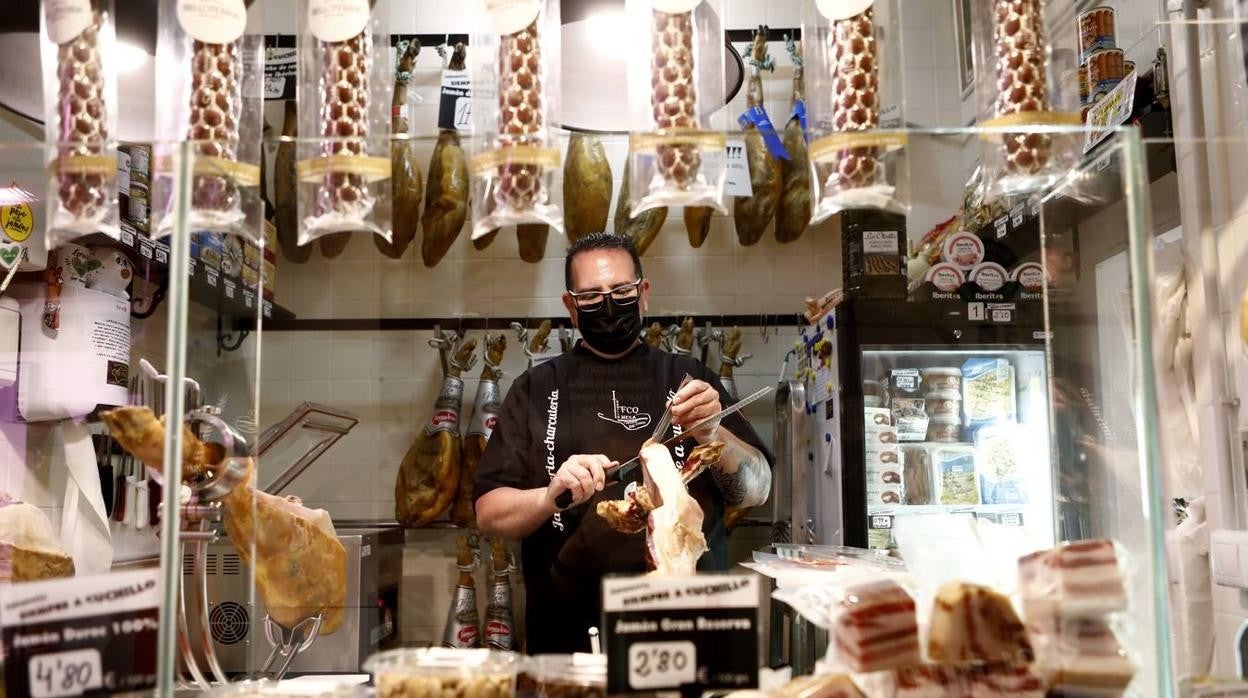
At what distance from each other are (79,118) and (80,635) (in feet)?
2.54

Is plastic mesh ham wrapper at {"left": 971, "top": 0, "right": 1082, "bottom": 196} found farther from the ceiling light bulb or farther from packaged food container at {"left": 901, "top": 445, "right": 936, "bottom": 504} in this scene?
packaged food container at {"left": 901, "top": 445, "right": 936, "bottom": 504}

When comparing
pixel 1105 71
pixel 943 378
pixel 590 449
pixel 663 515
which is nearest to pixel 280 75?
pixel 590 449

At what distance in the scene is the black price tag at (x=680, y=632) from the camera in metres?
1.29

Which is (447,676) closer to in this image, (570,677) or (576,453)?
(570,677)

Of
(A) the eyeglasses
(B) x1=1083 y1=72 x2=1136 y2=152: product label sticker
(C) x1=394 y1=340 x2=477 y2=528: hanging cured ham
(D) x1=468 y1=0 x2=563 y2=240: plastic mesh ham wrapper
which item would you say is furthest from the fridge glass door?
(D) x1=468 y1=0 x2=563 y2=240: plastic mesh ham wrapper

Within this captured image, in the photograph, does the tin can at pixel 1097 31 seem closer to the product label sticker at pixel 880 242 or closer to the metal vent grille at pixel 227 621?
the product label sticker at pixel 880 242

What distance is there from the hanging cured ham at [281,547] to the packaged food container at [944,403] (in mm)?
2421

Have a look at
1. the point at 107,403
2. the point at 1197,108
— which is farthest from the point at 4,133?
the point at 1197,108

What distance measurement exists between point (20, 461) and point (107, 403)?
233 millimetres

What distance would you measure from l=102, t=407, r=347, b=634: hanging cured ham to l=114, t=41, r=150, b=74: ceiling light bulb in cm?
82

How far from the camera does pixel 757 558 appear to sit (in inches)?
82.0

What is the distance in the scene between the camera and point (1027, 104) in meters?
1.59

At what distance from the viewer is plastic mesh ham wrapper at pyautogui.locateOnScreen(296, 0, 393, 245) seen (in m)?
1.58

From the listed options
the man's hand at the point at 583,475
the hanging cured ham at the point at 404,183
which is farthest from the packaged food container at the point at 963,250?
the hanging cured ham at the point at 404,183
